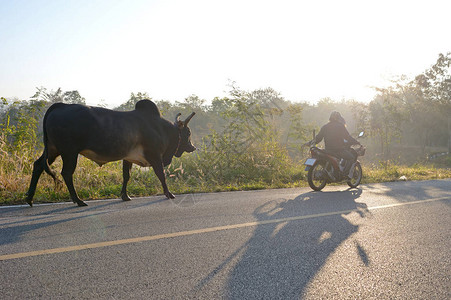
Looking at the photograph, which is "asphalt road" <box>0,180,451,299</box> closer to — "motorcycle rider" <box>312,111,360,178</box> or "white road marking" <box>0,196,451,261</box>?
"white road marking" <box>0,196,451,261</box>

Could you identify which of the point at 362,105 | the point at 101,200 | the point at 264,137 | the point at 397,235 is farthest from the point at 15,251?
the point at 362,105

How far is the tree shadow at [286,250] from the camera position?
286 cm

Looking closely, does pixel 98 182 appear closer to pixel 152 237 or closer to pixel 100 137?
pixel 100 137

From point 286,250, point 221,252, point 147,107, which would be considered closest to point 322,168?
point 147,107

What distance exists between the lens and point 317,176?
29.1 feet

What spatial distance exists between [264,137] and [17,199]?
8.63 meters

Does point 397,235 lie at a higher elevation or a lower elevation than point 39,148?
lower

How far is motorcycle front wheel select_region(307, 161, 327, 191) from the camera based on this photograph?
8.77 m

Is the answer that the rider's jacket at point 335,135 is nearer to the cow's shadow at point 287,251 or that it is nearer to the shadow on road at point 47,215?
the cow's shadow at point 287,251

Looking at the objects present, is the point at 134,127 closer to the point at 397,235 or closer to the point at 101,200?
the point at 101,200

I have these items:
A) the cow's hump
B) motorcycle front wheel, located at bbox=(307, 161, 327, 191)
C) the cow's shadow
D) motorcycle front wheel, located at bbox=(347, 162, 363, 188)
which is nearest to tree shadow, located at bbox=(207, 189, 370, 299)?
the cow's shadow

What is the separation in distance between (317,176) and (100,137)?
17.7 ft

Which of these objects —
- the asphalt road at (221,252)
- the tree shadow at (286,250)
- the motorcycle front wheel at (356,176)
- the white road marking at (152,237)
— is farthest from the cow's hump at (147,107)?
the motorcycle front wheel at (356,176)

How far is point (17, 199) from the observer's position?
6.26 m
